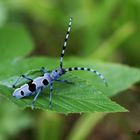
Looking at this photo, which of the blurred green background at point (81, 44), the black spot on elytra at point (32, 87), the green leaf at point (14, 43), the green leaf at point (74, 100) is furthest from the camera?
the blurred green background at point (81, 44)

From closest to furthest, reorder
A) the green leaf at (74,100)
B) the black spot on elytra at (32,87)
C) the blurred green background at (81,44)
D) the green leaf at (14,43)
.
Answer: the green leaf at (74,100) < the black spot on elytra at (32,87) < the green leaf at (14,43) < the blurred green background at (81,44)

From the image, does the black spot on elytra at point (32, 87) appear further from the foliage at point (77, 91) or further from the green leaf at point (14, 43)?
the green leaf at point (14, 43)

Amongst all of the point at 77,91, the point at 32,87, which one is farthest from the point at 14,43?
the point at 77,91

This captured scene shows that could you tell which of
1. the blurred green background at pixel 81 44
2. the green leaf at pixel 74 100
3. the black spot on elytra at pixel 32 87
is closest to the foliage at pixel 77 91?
the green leaf at pixel 74 100

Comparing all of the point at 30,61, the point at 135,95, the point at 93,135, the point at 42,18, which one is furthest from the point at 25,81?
the point at 42,18

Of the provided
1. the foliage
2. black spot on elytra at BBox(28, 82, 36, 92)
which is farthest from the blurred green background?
black spot on elytra at BBox(28, 82, 36, 92)

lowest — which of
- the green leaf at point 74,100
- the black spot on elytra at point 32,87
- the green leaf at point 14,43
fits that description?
the green leaf at point 74,100

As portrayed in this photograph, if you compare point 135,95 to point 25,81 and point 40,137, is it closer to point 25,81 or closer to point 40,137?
point 40,137

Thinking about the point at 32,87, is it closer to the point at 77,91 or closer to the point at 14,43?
the point at 77,91

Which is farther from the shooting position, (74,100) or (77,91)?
(77,91)
